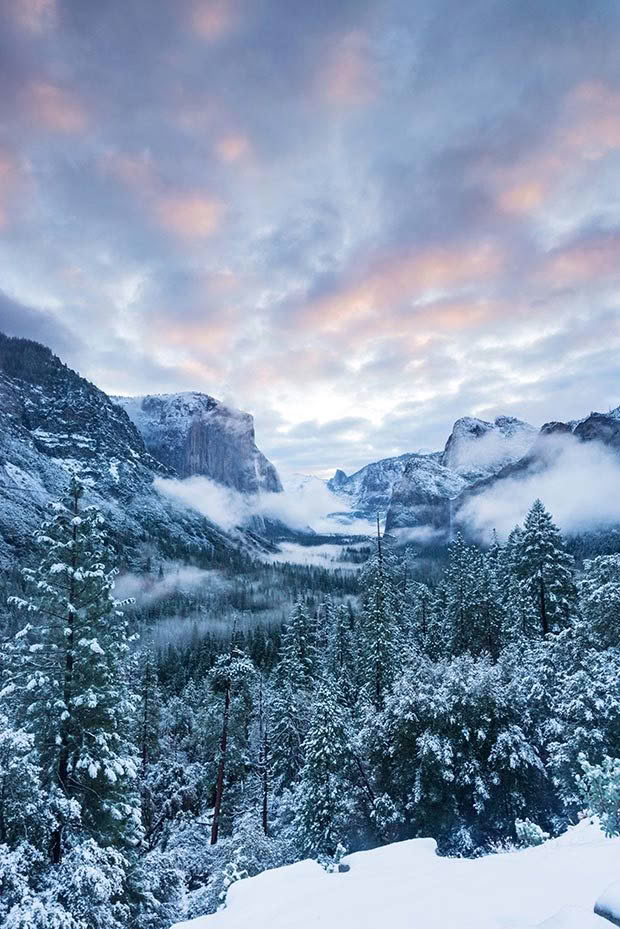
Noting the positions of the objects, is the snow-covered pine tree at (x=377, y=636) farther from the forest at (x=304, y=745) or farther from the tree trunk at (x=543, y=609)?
the tree trunk at (x=543, y=609)

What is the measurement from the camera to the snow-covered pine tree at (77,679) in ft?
43.8

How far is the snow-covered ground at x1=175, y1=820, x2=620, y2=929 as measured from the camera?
482 centimetres

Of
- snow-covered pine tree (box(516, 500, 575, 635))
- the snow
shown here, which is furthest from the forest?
snow-covered pine tree (box(516, 500, 575, 635))

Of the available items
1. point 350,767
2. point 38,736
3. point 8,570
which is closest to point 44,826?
point 38,736

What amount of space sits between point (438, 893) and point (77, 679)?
39.4 feet

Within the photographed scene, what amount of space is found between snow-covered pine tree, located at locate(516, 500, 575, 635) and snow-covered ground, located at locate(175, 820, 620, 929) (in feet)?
71.0

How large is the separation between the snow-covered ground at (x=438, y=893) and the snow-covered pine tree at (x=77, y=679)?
794cm

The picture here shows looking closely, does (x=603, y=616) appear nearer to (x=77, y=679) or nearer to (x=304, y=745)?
(x=304, y=745)

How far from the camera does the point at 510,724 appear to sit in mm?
16312

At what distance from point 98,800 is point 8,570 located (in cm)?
19211

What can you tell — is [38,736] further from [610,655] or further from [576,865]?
[610,655]

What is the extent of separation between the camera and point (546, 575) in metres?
27.4

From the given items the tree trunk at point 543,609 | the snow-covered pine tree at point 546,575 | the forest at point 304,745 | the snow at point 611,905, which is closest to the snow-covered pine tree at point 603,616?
the forest at point 304,745

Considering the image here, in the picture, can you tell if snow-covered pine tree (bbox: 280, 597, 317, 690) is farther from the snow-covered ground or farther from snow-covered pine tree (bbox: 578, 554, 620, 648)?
the snow-covered ground
